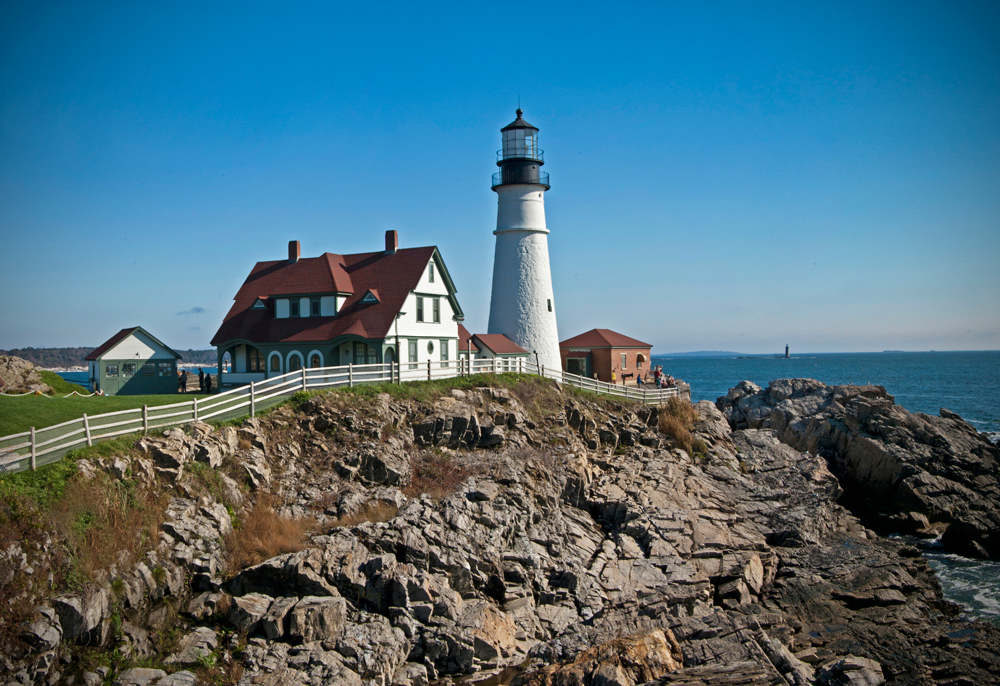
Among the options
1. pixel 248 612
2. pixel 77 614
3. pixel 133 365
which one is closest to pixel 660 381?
pixel 133 365

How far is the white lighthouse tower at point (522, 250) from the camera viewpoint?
114 feet

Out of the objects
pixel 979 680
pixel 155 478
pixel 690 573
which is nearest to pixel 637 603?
pixel 690 573

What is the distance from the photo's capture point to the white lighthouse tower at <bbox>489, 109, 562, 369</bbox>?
114ft

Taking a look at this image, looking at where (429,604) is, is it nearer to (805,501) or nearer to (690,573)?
(690,573)

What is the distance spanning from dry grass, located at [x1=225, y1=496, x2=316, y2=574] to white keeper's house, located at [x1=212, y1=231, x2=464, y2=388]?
453 inches

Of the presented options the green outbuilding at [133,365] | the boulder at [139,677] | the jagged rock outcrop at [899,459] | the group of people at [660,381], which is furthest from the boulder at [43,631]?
the group of people at [660,381]

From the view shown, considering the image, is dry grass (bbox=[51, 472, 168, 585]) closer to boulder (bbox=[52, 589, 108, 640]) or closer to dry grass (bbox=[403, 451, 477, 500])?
boulder (bbox=[52, 589, 108, 640])

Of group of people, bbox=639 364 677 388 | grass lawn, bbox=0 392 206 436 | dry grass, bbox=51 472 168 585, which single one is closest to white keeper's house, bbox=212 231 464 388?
grass lawn, bbox=0 392 206 436

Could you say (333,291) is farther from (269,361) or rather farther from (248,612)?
(248,612)

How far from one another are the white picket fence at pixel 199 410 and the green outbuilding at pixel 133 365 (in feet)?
31.6

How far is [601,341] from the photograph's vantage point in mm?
40219

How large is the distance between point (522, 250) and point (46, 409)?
70.7ft

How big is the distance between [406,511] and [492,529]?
2.27 metres

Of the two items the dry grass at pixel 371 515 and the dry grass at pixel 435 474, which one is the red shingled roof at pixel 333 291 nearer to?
the dry grass at pixel 435 474
